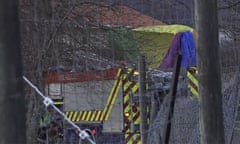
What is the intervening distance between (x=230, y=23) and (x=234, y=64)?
47.2 inches

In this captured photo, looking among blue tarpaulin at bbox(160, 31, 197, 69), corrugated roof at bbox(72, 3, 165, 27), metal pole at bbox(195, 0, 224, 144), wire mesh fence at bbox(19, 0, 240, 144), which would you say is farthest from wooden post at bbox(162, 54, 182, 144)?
corrugated roof at bbox(72, 3, 165, 27)

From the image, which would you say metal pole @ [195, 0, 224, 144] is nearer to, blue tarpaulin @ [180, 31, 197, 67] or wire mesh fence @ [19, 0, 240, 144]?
wire mesh fence @ [19, 0, 240, 144]

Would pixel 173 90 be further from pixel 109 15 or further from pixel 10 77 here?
pixel 109 15

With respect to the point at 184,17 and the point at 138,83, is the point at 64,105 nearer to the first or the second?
the point at 138,83

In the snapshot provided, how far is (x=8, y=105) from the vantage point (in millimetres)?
4012

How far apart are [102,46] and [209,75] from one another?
2.73 metres

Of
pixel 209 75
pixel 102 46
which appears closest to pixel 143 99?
pixel 102 46

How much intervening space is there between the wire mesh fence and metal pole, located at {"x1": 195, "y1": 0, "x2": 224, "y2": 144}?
52.9 inches

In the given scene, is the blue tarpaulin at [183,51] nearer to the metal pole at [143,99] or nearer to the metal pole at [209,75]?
the metal pole at [143,99]

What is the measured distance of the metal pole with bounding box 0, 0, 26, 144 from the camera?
4004 mm

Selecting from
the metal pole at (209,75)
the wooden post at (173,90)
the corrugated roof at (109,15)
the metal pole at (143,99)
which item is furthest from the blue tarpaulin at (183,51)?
the wooden post at (173,90)

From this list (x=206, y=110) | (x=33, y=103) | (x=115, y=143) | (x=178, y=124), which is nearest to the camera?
(x=206, y=110)

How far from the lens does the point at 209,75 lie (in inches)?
250

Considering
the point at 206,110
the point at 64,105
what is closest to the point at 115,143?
the point at 64,105
